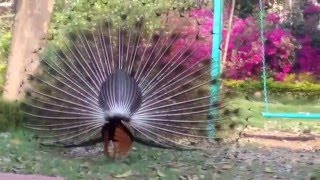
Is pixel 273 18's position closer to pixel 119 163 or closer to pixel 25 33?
pixel 25 33

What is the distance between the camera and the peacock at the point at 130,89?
26.3 feet

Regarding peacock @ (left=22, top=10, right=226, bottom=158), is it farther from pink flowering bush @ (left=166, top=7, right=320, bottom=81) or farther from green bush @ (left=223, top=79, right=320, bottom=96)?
green bush @ (left=223, top=79, right=320, bottom=96)

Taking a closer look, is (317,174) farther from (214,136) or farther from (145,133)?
(145,133)

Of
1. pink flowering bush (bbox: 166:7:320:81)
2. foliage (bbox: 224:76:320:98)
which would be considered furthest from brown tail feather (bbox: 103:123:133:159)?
foliage (bbox: 224:76:320:98)

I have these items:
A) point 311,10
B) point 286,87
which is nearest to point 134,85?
point 286,87

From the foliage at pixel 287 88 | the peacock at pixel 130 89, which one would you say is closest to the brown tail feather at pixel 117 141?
the peacock at pixel 130 89

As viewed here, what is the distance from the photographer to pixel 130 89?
8.02m

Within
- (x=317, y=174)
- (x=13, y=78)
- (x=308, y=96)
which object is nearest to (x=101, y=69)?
(x=317, y=174)

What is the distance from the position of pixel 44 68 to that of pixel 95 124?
0.86m

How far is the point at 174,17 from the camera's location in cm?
831

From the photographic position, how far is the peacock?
8.03m

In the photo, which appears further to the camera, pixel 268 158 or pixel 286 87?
pixel 286 87

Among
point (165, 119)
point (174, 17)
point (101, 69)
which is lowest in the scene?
point (165, 119)

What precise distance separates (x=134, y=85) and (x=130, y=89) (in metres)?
0.06
